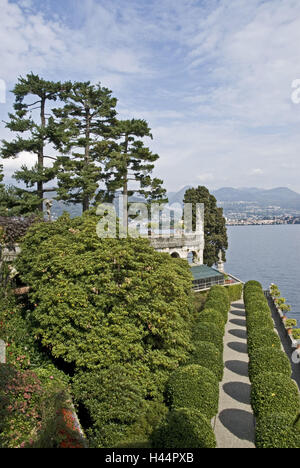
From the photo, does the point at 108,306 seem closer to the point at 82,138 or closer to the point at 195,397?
the point at 195,397

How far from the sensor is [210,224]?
4078 centimetres

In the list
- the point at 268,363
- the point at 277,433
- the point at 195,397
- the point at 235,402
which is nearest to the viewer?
the point at 277,433

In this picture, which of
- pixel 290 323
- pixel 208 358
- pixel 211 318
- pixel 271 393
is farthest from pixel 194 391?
pixel 290 323

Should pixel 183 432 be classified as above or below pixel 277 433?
above

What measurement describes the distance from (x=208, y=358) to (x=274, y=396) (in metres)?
3.11

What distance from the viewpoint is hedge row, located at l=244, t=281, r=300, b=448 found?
8836 mm

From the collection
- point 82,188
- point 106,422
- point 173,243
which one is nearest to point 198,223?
point 173,243

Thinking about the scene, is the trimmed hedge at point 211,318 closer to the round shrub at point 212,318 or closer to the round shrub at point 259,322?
the round shrub at point 212,318

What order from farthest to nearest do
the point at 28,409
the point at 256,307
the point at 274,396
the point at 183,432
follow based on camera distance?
1. the point at 256,307
2. the point at 274,396
3. the point at 28,409
4. the point at 183,432

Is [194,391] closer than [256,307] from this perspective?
Yes

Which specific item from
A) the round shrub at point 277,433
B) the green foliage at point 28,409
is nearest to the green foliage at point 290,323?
the round shrub at point 277,433

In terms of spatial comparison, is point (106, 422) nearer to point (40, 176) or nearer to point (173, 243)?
point (40, 176)

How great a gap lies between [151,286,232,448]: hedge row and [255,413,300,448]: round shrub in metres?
1.35
